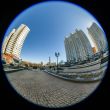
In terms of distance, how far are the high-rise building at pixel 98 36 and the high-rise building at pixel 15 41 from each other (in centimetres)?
82

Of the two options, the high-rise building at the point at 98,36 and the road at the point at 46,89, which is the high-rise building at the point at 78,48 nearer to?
the high-rise building at the point at 98,36

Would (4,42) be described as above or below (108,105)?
above

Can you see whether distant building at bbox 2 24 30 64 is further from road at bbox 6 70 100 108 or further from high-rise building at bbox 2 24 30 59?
road at bbox 6 70 100 108

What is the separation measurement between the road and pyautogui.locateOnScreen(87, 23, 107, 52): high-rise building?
0.48 m

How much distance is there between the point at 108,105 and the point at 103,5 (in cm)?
131

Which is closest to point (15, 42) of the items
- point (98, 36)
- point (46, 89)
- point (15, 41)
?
point (15, 41)

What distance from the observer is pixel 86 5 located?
4.03 meters

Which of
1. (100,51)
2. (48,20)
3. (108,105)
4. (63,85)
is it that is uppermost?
(48,20)

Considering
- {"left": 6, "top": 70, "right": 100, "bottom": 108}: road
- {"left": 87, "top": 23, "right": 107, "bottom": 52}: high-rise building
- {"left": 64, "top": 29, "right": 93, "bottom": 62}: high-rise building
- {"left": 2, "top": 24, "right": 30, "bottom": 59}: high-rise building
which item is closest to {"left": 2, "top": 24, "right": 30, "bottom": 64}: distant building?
{"left": 2, "top": 24, "right": 30, "bottom": 59}: high-rise building

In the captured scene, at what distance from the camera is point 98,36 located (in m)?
4.07

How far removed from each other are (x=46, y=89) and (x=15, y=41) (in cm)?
75

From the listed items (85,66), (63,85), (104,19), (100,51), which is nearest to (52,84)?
(63,85)

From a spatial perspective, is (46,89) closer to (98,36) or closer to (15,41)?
(15,41)

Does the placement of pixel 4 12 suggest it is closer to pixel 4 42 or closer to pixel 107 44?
pixel 4 42
